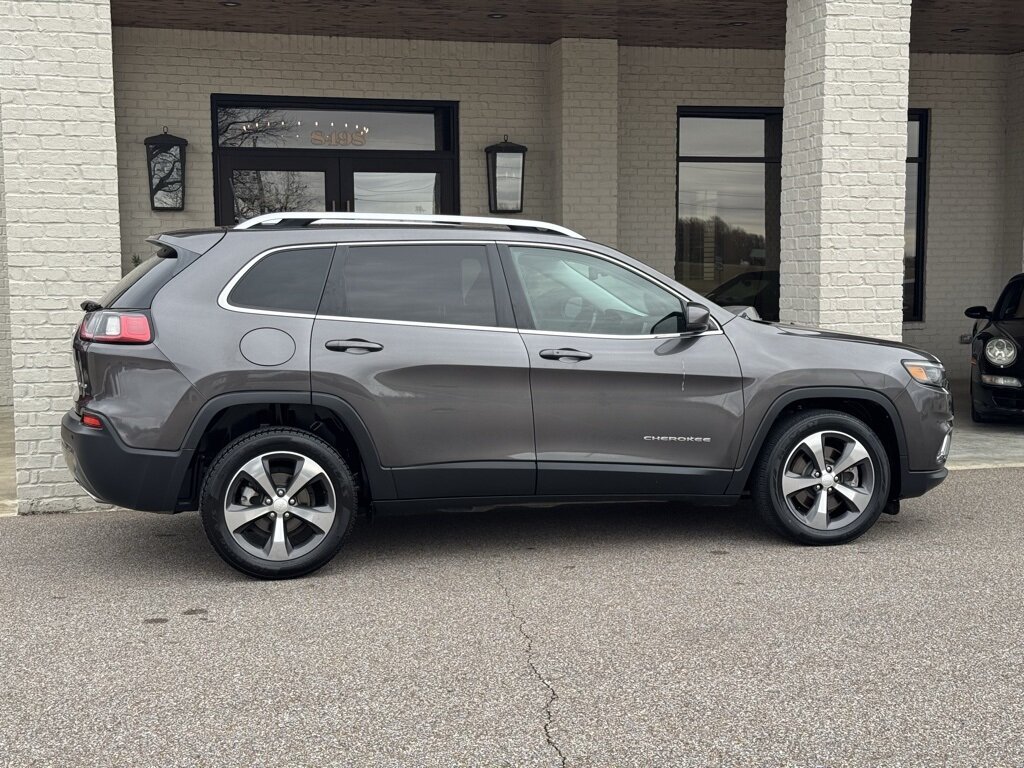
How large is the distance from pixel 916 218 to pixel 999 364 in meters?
4.83

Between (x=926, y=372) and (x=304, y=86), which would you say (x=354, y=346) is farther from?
(x=304, y=86)

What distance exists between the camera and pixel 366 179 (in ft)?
43.9

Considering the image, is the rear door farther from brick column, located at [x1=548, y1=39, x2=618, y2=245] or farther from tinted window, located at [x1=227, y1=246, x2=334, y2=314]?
brick column, located at [x1=548, y1=39, x2=618, y2=245]

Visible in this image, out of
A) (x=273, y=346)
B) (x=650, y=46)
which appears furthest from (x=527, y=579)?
(x=650, y=46)

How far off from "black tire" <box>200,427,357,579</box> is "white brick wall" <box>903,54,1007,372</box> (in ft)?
36.1

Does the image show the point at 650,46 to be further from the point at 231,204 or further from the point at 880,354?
the point at 880,354

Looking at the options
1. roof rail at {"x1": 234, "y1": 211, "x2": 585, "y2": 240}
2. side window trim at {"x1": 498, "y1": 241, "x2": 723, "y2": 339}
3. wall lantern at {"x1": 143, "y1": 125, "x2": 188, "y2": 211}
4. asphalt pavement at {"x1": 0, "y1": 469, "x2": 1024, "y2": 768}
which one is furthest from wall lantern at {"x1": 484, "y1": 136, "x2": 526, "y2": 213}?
side window trim at {"x1": 498, "y1": 241, "x2": 723, "y2": 339}

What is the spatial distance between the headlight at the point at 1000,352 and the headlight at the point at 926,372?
15.0 ft

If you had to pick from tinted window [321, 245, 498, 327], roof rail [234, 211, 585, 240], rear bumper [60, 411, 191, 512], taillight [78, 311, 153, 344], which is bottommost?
rear bumper [60, 411, 191, 512]

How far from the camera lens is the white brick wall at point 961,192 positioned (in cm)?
1481

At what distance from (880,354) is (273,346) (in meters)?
3.26

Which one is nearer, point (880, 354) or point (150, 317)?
point (150, 317)

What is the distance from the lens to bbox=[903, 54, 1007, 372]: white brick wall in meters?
14.8

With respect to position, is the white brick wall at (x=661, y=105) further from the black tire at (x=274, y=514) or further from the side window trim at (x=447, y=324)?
the black tire at (x=274, y=514)
